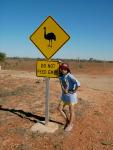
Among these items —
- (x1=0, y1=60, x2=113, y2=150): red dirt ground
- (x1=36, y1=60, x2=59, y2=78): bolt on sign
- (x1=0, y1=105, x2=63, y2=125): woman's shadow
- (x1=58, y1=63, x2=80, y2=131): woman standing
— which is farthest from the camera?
(x1=0, y1=105, x2=63, y2=125): woman's shadow

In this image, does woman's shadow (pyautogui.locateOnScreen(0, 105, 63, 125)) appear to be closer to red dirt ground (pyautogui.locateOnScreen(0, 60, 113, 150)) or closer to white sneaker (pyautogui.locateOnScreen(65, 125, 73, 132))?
red dirt ground (pyautogui.locateOnScreen(0, 60, 113, 150))

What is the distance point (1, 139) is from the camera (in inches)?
317

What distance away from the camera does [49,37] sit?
8.33 meters

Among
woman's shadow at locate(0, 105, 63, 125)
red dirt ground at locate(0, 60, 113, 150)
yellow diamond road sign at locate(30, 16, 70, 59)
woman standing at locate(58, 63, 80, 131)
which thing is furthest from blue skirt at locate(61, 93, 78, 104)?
yellow diamond road sign at locate(30, 16, 70, 59)

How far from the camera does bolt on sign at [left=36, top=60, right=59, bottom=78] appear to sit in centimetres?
860

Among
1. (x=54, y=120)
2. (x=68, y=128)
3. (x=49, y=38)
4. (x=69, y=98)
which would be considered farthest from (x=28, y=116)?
(x=49, y=38)

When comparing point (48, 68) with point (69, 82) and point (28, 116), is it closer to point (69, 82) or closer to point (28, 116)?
point (69, 82)

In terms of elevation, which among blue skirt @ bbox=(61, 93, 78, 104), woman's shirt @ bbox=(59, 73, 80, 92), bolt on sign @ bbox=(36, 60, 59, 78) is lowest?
blue skirt @ bbox=(61, 93, 78, 104)

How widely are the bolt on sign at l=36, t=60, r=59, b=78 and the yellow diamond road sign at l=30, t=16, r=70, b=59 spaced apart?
21 centimetres

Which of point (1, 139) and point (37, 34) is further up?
point (37, 34)

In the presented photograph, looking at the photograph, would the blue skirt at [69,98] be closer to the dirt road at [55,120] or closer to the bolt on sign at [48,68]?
A: the bolt on sign at [48,68]

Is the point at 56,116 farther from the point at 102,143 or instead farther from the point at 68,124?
the point at 102,143

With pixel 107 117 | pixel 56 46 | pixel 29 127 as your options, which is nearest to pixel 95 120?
pixel 107 117

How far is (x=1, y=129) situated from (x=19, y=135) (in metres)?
0.73
